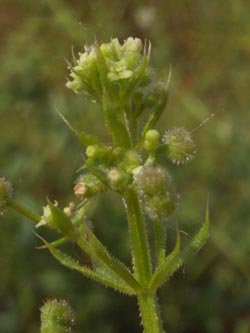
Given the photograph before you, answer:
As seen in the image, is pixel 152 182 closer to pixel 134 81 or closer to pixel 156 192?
pixel 156 192

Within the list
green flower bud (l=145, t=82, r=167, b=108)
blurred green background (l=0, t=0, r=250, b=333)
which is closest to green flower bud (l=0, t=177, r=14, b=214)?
green flower bud (l=145, t=82, r=167, b=108)

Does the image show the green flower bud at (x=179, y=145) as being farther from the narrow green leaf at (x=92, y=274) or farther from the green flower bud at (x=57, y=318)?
the green flower bud at (x=57, y=318)

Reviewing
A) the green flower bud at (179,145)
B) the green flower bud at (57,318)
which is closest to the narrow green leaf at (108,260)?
the green flower bud at (57,318)

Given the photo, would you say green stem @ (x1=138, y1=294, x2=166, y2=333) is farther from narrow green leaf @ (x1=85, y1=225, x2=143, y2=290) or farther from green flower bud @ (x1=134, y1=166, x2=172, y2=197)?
green flower bud @ (x1=134, y1=166, x2=172, y2=197)

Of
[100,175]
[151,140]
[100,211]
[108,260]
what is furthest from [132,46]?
[100,211]

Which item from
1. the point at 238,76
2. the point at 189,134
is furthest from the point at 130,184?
the point at 238,76
